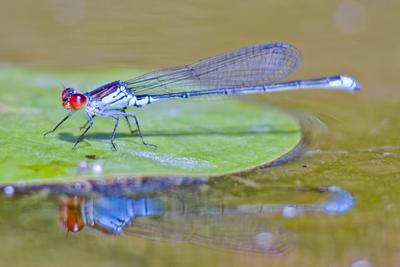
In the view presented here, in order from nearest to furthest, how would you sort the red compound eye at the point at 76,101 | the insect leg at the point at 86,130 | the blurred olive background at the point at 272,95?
1. the blurred olive background at the point at 272,95
2. the insect leg at the point at 86,130
3. the red compound eye at the point at 76,101

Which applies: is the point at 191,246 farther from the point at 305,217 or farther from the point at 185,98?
the point at 185,98

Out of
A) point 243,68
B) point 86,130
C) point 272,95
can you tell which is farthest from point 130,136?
point 272,95

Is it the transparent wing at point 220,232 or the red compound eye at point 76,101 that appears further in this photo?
the red compound eye at point 76,101

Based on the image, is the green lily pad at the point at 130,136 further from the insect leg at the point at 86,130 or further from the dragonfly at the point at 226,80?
the dragonfly at the point at 226,80

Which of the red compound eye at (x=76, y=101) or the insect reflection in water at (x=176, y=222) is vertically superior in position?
the red compound eye at (x=76, y=101)

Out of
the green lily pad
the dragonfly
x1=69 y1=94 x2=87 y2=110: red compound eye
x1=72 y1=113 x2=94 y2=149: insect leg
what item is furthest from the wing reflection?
the dragonfly

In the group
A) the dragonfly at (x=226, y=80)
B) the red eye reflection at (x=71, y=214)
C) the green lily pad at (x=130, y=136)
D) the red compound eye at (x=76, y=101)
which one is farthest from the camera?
the dragonfly at (x=226, y=80)

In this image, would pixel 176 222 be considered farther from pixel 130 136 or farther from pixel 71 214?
pixel 130 136

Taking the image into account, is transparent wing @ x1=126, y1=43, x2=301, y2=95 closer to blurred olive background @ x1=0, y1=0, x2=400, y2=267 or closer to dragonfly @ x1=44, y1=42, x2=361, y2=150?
dragonfly @ x1=44, y1=42, x2=361, y2=150

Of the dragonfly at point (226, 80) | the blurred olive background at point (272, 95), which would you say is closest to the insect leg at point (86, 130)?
the dragonfly at point (226, 80)
